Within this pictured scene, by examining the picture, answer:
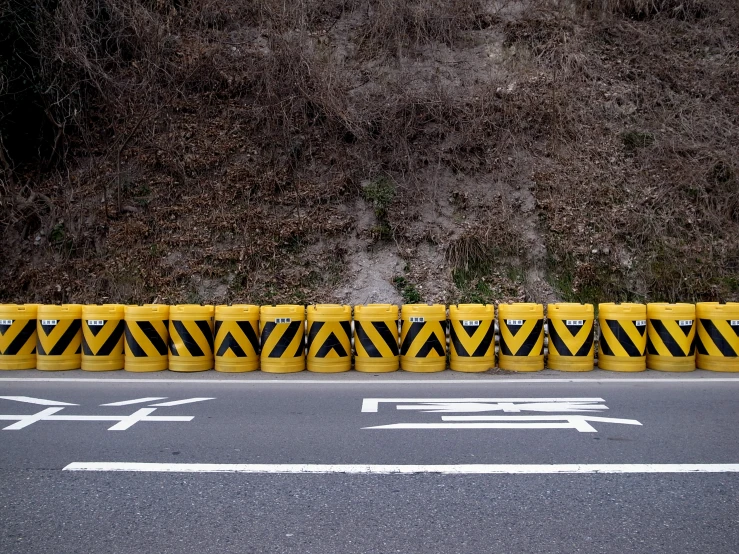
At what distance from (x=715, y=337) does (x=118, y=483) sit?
881 centimetres

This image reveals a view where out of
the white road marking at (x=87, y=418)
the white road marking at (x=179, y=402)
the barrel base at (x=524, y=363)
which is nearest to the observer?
the white road marking at (x=87, y=418)

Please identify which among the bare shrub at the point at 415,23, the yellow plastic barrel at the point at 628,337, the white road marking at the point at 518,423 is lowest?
the white road marking at the point at 518,423

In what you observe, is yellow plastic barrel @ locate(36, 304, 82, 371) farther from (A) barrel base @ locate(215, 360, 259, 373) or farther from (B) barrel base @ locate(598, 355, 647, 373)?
(B) barrel base @ locate(598, 355, 647, 373)

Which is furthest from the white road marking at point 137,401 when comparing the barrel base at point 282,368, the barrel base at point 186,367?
the barrel base at point 282,368

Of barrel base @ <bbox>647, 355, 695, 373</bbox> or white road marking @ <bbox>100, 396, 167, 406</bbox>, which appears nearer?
white road marking @ <bbox>100, 396, 167, 406</bbox>

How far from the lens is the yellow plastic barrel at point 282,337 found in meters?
9.54

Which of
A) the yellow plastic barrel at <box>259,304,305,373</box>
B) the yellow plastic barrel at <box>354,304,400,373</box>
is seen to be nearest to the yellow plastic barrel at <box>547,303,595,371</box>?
the yellow plastic barrel at <box>354,304,400,373</box>

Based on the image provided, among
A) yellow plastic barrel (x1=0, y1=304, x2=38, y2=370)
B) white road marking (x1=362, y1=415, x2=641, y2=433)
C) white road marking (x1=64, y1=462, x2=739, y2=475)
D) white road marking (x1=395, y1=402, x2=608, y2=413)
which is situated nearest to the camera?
white road marking (x1=64, y1=462, x2=739, y2=475)

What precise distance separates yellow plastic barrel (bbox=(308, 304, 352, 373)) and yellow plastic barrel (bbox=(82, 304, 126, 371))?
3137 mm

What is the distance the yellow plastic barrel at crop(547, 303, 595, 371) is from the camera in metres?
9.53

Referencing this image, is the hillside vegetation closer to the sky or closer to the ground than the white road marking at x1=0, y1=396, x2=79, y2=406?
closer to the sky

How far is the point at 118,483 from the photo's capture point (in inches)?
192

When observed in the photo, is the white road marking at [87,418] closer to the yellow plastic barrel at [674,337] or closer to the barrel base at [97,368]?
the barrel base at [97,368]

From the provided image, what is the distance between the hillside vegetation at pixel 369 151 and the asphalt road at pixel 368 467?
628 centimetres
